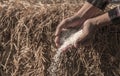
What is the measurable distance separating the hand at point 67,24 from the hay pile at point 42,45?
0.19 feet

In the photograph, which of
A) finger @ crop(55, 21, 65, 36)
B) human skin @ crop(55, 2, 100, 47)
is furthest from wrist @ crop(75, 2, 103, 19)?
finger @ crop(55, 21, 65, 36)

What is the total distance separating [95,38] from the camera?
212 cm

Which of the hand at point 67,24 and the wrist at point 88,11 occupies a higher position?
the wrist at point 88,11

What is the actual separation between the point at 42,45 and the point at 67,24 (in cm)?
19

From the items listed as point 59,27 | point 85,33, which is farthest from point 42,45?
point 85,33

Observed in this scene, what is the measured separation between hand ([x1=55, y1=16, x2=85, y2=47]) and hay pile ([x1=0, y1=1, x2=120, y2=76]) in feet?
0.19

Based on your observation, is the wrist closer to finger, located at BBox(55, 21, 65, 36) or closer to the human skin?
the human skin

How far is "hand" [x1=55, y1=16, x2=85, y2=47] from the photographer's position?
2.11 metres

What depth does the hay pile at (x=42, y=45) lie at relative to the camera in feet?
6.98

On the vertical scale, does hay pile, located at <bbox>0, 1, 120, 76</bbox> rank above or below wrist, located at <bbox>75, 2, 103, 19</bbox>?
below

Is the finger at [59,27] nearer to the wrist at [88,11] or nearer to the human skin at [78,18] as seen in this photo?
the human skin at [78,18]

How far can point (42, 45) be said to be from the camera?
85.9 inches

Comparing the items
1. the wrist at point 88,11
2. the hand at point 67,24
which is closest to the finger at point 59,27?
the hand at point 67,24

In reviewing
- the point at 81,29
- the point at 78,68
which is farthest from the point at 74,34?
the point at 78,68
